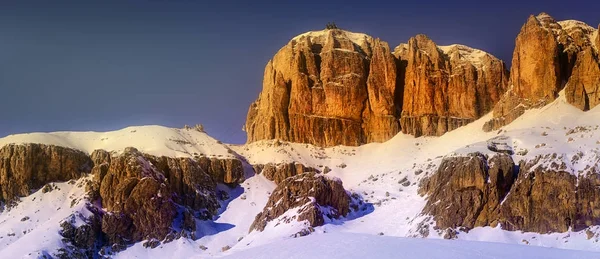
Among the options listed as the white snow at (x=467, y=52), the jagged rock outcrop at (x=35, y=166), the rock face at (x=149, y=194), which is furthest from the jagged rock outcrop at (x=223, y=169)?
the white snow at (x=467, y=52)

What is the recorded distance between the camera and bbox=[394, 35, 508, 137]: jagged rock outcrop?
145 metres

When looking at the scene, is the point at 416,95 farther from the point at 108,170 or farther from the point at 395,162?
the point at 108,170

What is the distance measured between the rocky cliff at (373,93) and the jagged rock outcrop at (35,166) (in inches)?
1742

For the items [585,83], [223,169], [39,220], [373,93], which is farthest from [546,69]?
[39,220]

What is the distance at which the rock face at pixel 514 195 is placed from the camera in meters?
82.8

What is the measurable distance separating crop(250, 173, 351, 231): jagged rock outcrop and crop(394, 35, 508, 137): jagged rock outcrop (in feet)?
136

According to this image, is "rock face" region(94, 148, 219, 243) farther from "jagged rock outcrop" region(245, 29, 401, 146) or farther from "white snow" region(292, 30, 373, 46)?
"white snow" region(292, 30, 373, 46)

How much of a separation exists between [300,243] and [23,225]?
81984 millimetres

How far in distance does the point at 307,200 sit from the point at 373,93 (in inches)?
2154

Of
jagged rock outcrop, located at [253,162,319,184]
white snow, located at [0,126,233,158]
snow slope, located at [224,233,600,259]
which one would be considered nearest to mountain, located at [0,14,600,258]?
jagged rock outcrop, located at [253,162,319,184]

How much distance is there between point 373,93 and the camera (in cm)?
15138

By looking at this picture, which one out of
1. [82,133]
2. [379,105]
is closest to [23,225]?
[82,133]

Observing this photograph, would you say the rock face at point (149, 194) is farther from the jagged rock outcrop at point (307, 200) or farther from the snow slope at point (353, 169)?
the jagged rock outcrop at point (307, 200)

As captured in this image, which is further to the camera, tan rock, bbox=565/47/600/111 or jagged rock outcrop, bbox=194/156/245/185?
jagged rock outcrop, bbox=194/156/245/185
